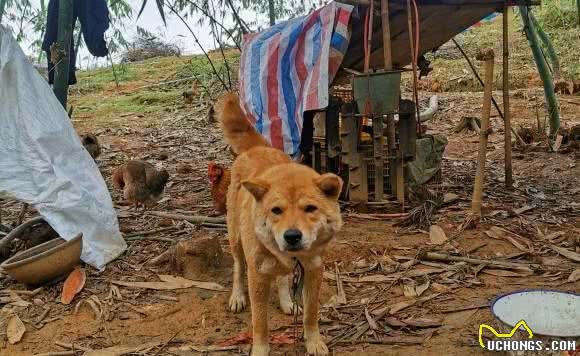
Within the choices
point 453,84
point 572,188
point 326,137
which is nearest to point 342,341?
point 326,137

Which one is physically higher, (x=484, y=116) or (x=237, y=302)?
(x=484, y=116)

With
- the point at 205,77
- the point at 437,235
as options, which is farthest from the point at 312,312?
the point at 205,77

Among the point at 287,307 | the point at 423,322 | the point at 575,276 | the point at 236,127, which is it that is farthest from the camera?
the point at 236,127

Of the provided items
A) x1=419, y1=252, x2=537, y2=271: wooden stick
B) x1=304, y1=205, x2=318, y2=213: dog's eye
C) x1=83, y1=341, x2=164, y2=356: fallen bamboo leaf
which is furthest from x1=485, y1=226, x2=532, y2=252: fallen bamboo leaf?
x1=83, y1=341, x2=164, y2=356: fallen bamboo leaf

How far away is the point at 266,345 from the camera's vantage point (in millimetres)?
3951

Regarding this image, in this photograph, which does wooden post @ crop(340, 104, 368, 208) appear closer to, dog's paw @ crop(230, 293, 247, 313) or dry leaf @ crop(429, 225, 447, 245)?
dry leaf @ crop(429, 225, 447, 245)

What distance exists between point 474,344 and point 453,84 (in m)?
13.6

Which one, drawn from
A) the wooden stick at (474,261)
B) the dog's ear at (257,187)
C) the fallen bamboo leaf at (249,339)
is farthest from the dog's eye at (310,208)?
the wooden stick at (474,261)

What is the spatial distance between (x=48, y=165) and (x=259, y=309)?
2.99 m

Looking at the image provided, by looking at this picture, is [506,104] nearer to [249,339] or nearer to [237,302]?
[237,302]

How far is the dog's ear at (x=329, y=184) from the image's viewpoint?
3.65 m

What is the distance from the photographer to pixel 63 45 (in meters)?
7.13

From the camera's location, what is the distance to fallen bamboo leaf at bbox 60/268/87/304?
5.01 m

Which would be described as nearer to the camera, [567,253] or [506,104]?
[567,253]
